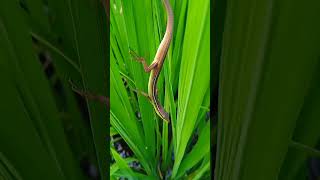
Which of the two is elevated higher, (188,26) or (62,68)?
(188,26)

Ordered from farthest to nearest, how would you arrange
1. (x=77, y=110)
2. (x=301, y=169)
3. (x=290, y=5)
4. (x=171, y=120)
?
(x=77, y=110) < (x=301, y=169) < (x=171, y=120) < (x=290, y=5)

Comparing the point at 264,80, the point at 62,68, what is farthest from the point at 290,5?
the point at 62,68

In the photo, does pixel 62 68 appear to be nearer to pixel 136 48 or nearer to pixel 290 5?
pixel 136 48

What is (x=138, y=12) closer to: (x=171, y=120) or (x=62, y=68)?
(x=171, y=120)

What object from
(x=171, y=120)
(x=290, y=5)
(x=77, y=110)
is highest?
(x=290, y=5)

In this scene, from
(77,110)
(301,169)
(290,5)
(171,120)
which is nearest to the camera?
(290,5)

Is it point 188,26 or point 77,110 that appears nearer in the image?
point 188,26
